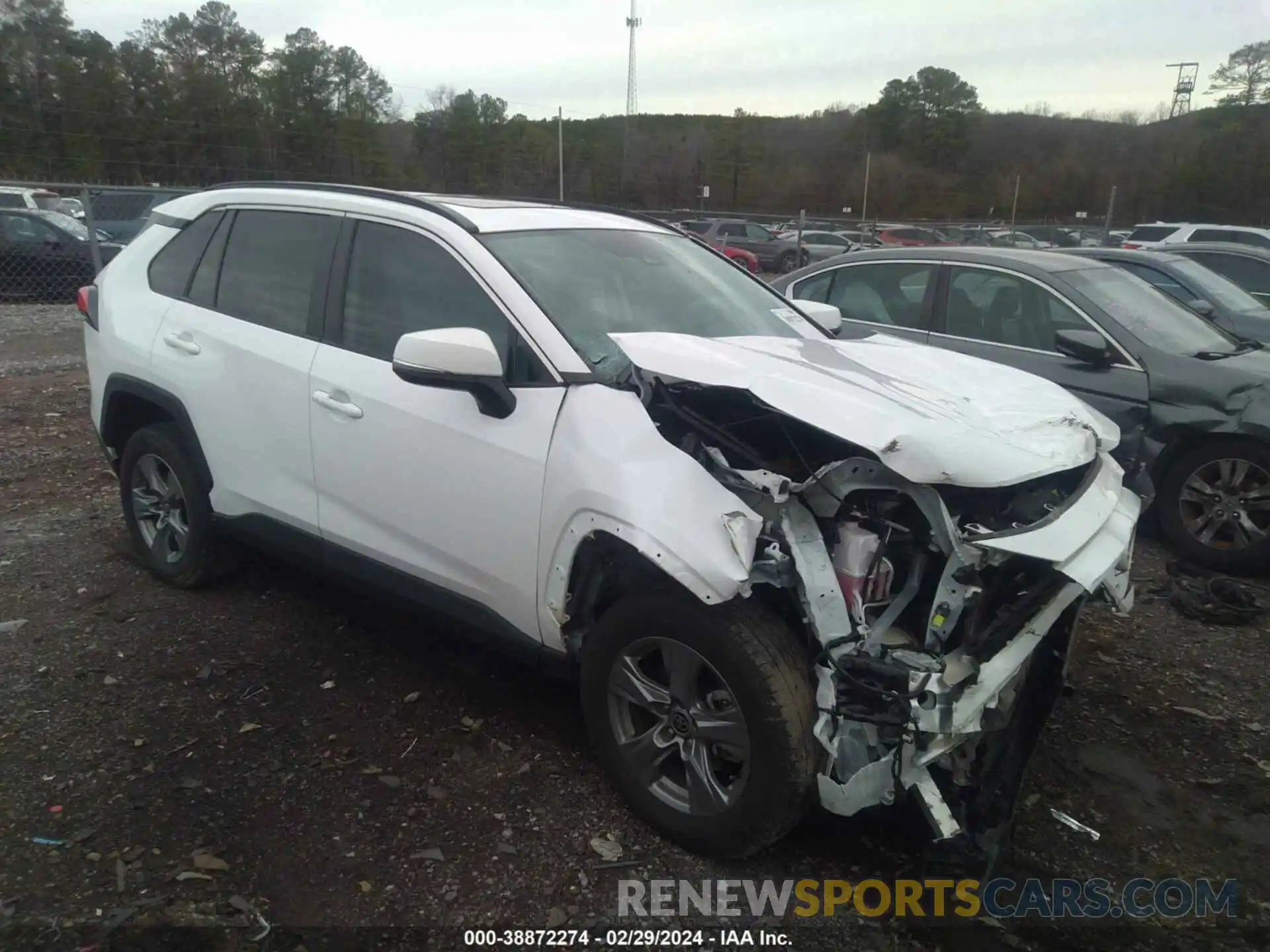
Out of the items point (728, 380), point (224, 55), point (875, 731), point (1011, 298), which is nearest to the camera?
point (875, 731)

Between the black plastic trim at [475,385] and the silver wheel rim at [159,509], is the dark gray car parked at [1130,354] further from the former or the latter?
the silver wheel rim at [159,509]

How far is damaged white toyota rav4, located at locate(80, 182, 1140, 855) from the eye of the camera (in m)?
2.34

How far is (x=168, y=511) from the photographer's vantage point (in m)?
4.25

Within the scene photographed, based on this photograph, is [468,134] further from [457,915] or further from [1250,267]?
[457,915]

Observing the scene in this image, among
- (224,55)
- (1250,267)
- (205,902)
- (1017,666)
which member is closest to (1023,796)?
(1017,666)

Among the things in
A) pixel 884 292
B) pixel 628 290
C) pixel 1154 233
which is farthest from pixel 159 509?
pixel 1154 233

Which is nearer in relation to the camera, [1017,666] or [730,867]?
[1017,666]

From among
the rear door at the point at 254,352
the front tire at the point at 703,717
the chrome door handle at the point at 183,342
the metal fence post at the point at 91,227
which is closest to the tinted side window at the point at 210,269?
the rear door at the point at 254,352

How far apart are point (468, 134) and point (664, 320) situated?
31.6m

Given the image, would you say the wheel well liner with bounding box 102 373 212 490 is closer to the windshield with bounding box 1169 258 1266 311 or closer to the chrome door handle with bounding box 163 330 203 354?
the chrome door handle with bounding box 163 330 203 354

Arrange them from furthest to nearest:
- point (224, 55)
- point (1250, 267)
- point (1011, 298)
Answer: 1. point (224, 55)
2. point (1250, 267)
3. point (1011, 298)

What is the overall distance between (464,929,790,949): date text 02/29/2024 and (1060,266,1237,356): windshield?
431 cm

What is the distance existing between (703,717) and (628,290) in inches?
62.3

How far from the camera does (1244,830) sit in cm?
290
